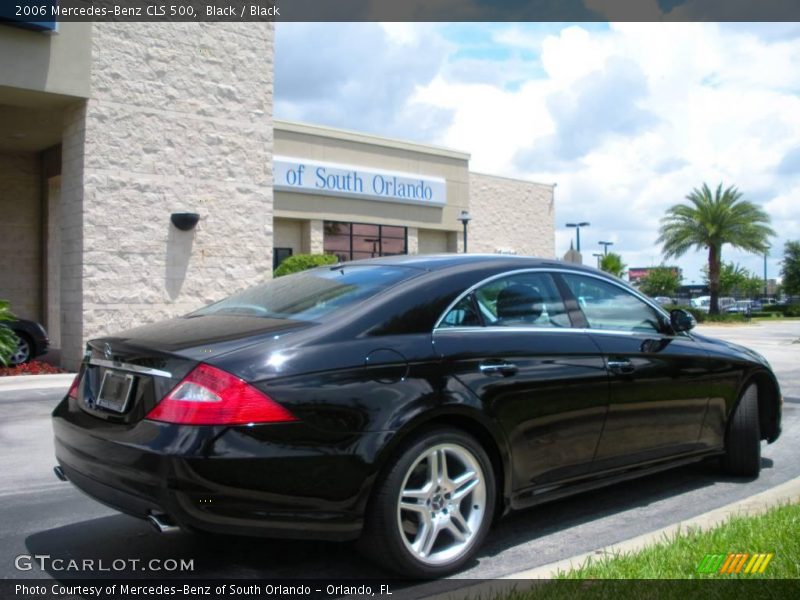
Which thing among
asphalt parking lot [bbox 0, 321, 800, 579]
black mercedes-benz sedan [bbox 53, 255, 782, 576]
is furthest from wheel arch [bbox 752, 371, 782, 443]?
black mercedes-benz sedan [bbox 53, 255, 782, 576]

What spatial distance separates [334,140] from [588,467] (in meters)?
24.3

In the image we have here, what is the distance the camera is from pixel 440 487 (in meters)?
3.80

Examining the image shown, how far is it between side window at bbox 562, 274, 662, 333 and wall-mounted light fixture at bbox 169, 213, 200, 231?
10881mm

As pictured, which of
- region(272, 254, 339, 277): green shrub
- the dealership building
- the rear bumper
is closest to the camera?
the rear bumper

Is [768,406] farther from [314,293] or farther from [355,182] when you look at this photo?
[355,182]

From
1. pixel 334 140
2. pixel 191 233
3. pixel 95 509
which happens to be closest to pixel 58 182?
pixel 191 233

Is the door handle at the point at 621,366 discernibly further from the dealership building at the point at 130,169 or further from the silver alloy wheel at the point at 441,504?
the dealership building at the point at 130,169

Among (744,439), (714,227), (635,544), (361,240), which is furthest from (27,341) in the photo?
(714,227)

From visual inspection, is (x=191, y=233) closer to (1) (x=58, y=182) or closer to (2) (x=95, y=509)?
(1) (x=58, y=182)

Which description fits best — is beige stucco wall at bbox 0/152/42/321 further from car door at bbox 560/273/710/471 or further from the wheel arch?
the wheel arch

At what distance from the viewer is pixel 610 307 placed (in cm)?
500

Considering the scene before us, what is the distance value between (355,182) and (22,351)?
15976 millimetres

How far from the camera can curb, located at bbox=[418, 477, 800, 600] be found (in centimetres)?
352

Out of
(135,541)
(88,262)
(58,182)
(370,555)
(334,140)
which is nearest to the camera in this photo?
(370,555)
